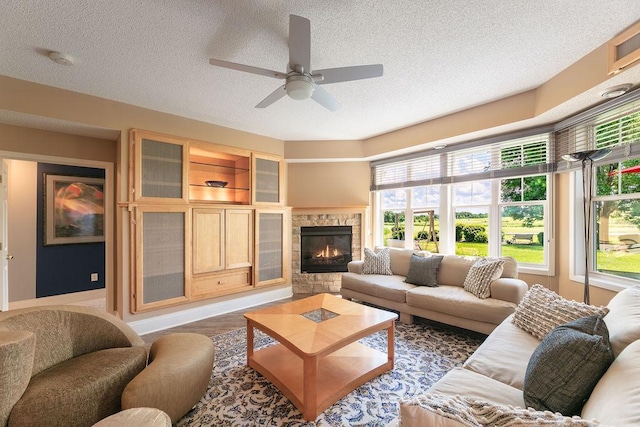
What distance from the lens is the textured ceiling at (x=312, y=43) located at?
1737 millimetres

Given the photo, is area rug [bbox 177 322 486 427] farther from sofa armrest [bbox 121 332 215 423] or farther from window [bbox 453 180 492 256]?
window [bbox 453 180 492 256]

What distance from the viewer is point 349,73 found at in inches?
76.4

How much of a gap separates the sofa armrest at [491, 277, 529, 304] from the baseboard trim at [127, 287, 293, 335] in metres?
3.06

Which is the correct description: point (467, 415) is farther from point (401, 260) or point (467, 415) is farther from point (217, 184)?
point (217, 184)

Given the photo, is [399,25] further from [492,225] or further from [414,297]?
[492,225]

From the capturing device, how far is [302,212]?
4.83 meters

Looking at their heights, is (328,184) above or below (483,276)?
above

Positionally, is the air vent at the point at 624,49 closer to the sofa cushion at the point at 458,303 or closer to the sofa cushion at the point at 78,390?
the sofa cushion at the point at 458,303

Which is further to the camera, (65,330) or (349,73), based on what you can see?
(349,73)

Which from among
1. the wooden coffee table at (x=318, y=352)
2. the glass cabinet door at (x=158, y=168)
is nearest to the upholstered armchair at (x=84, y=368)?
the wooden coffee table at (x=318, y=352)

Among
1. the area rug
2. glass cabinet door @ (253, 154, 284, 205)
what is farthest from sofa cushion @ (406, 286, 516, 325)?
glass cabinet door @ (253, 154, 284, 205)

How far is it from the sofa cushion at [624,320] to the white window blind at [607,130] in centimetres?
168

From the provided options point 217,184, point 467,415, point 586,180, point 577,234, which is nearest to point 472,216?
point 577,234

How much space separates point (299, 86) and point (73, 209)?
4594 millimetres
